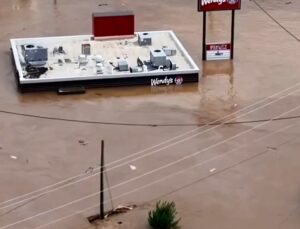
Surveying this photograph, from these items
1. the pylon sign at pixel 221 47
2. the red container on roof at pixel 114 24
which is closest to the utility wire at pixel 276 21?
the pylon sign at pixel 221 47

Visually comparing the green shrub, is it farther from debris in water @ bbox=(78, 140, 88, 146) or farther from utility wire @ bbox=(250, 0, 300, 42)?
utility wire @ bbox=(250, 0, 300, 42)

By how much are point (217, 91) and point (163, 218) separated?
7.99 m

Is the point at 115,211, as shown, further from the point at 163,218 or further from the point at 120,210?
the point at 163,218

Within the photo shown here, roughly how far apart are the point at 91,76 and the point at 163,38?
14.7 feet

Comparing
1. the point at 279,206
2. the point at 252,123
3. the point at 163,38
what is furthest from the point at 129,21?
the point at 279,206

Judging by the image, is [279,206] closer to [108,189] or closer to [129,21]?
[108,189]

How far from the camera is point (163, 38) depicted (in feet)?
85.1

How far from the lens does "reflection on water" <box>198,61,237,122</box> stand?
20688 mm

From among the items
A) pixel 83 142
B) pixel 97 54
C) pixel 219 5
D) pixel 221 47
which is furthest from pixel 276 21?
pixel 83 142

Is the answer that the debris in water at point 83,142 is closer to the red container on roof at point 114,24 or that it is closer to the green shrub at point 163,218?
the green shrub at point 163,218

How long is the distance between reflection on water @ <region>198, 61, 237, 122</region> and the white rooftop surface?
2.15 feet

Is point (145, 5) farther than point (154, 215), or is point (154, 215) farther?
point (145, 5)

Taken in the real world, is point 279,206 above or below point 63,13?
below

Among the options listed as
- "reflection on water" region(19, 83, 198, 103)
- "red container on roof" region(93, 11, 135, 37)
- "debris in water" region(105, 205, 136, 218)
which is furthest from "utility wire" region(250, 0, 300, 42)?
"debris in water" region(105, 205, 136, 218)
